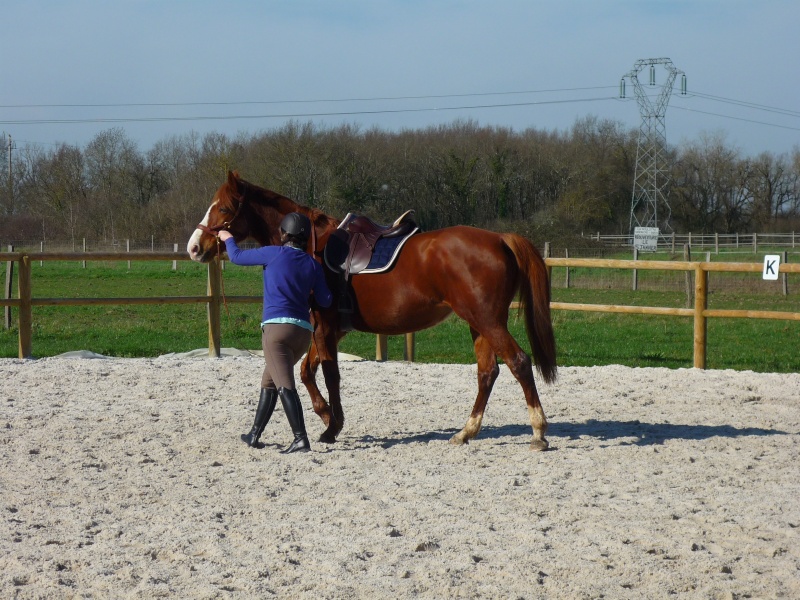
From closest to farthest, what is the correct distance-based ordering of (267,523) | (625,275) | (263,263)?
(267,523), (263,263), (625,275)

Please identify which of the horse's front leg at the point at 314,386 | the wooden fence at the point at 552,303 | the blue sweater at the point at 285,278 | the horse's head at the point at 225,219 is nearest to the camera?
the blue sweater at the point at 285,278

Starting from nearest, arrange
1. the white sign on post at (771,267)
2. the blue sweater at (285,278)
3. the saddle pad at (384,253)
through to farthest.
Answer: the blue sweater at (285,278) < the saddle pad at (384,253) < the white sign on post at (771,267)

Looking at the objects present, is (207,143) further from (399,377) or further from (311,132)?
(399,377)

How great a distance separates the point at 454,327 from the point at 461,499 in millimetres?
9687

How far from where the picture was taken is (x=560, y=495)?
470cm

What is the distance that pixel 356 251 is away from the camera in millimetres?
6059

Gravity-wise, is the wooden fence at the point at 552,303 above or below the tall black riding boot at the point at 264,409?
above

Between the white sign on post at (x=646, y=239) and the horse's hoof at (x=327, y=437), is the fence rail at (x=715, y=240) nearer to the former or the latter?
the white sign on post at (x=646, y=239)

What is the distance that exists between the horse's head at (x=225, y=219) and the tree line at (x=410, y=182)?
3107 cm

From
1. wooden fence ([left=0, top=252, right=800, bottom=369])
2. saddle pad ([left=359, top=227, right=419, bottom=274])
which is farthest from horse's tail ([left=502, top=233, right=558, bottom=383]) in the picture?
wooden fence ([left=0, top=252, right=800, bottom=369])

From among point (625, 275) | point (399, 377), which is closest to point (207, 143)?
point (625, 275)

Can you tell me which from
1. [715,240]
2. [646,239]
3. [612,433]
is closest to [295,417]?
[612,433]

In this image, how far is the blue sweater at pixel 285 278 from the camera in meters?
5.57

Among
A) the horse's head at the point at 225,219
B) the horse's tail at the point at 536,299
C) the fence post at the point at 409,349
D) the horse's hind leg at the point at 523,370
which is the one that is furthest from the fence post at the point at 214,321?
the horse's hind leg at the point at 523,370
